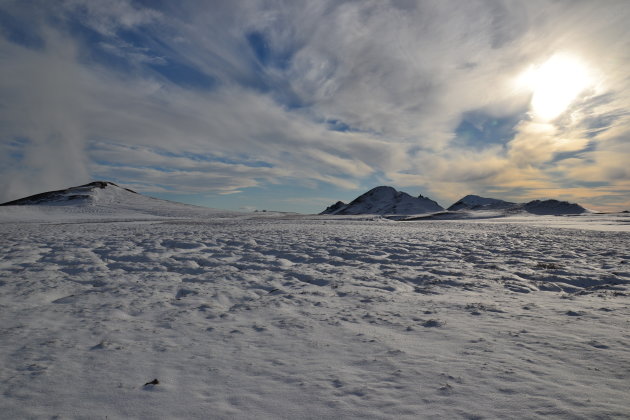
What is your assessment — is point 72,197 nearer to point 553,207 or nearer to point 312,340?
point 312,340

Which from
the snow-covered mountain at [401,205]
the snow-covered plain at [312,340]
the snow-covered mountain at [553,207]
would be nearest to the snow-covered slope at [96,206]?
the snow-covered plain at [312,340]

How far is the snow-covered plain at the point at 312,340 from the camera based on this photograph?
323cm

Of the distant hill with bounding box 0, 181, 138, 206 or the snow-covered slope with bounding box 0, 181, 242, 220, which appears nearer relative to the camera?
the snow-covered slope with bounding box 0, 181, 242, 220

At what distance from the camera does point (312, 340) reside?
4.78m

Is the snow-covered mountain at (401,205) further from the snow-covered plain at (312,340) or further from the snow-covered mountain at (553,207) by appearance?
the snow-covered plain at (312,340)

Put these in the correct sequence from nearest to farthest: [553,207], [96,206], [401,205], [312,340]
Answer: [312,340]
[96,206]
[553,207]
[401,205]

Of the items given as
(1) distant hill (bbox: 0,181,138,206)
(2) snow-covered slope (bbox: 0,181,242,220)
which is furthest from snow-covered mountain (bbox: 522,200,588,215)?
(1) distant hill (bbox: 0,181,138,206)

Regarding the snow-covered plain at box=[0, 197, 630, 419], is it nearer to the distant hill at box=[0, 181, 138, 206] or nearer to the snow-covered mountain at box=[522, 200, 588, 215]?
the distant hill at box=[0, 181, 138, 206]

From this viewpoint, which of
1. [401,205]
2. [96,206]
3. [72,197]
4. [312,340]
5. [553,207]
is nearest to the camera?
[312,340]

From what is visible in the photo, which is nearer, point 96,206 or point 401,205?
point 96,206

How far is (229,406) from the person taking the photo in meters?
3.20

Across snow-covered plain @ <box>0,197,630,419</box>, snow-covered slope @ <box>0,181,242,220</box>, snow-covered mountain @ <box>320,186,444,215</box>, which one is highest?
snow-covered mountain @ <box>320,186,444,215</box>

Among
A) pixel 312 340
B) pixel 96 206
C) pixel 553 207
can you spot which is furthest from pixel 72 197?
pixel 553 207

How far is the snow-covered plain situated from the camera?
10.6 ft
